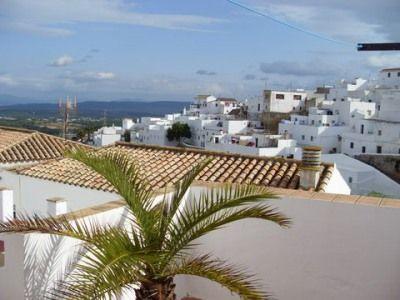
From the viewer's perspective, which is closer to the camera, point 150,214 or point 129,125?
point 150,214

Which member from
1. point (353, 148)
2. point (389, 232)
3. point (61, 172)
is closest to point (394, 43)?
point (389, 232)

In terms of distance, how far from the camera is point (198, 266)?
4078mm

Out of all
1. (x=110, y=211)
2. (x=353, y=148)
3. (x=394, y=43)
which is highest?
(x=394, y=43)

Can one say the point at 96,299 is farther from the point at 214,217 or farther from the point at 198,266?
the point at 214,217

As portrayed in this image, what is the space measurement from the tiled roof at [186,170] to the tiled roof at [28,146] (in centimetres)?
269

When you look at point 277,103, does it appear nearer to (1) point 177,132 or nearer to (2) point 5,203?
(1) point 177,132

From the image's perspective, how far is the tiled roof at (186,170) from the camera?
971 centimetres

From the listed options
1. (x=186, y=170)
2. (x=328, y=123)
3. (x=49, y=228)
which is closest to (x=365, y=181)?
(x=328, y=123)

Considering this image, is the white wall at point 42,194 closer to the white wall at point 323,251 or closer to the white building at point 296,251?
the white building at point 296,251

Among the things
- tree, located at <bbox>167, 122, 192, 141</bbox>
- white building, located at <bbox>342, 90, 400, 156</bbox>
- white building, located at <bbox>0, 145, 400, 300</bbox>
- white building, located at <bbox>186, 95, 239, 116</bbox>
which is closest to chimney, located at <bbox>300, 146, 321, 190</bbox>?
white building, located at <bbox>0, 145, 400, 300</bbox>

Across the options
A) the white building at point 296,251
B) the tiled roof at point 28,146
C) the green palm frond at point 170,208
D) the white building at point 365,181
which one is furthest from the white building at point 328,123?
the green palm frond at point 170,208

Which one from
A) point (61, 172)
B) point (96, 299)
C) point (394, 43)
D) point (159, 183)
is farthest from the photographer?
point (61, 172)

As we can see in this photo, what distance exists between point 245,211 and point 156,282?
3.46 ft

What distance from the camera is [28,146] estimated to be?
16.0 metres
